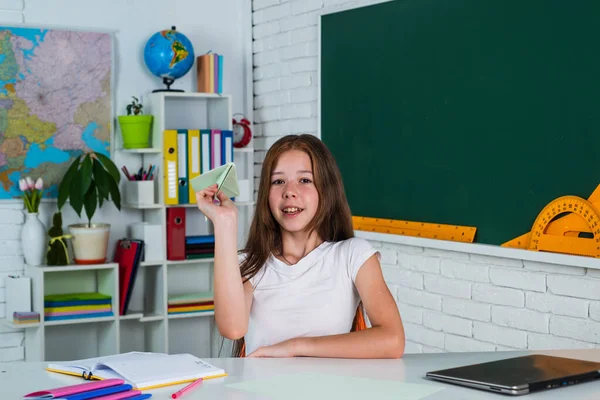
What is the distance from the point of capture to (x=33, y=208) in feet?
12.8

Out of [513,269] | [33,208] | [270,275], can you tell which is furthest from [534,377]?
[33,208]

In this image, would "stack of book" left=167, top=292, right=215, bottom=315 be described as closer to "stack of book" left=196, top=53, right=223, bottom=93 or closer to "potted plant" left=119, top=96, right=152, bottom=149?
"potted plant" left=119, top=96, right=152, bottom=149

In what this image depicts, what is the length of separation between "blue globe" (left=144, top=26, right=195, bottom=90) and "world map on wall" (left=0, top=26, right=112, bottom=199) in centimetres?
22

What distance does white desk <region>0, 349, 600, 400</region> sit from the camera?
1469 mm

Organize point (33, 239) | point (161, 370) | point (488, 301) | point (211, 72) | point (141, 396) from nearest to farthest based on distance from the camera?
1. point (141, 396)
2. point (161, 370)
3. point (488, 301)
4. point (33, 239)
5. point (211, 72)

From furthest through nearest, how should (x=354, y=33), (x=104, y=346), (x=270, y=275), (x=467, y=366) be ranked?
(x=104, y=346)
(x=354, y=33)
(x=270, y=275)
(x=467, y=366)

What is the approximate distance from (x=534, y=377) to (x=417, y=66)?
2.14 meters

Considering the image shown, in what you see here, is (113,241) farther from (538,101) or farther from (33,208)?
(538,101)

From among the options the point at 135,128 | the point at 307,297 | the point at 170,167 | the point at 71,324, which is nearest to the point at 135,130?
the point at 135,128

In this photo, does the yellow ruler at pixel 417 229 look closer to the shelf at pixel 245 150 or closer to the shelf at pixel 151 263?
the shelf at pixel 245 150

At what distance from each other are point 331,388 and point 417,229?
2.02 m

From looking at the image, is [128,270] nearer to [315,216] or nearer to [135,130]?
[135,130]

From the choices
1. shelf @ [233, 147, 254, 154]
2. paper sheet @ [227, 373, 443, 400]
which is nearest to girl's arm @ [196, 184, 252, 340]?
paper sheet @ [227, 373, 443, 400]

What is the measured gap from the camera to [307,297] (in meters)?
2.09
